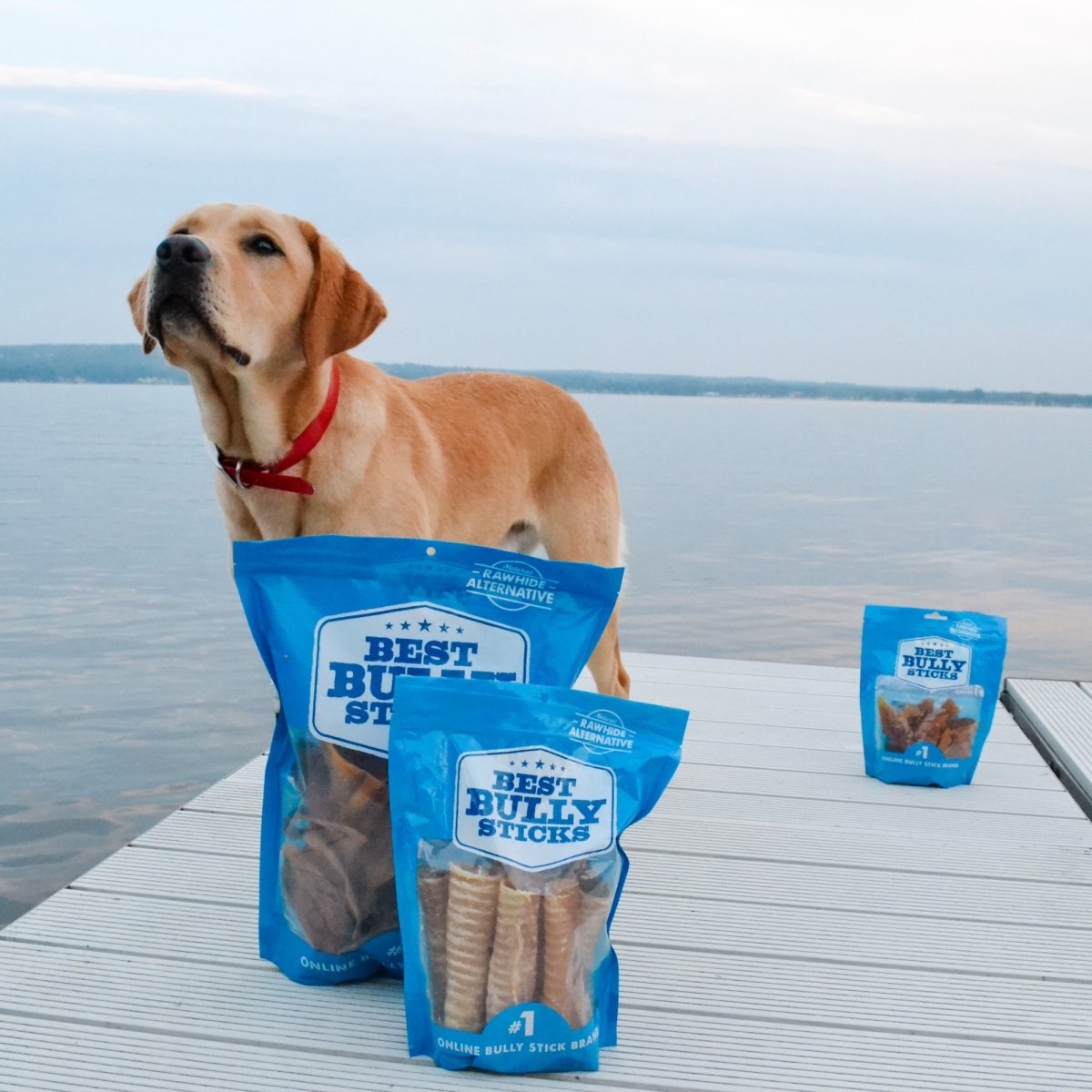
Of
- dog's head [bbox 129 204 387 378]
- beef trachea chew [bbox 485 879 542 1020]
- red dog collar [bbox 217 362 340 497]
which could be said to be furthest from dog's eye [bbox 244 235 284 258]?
beef trachea chew [bbox 485 879 542 1020]

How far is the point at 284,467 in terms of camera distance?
2.18 metres

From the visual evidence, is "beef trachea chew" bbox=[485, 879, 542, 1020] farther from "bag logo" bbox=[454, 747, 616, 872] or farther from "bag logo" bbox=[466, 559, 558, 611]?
"bag logo" bbox=[466, 559, 558, 611]

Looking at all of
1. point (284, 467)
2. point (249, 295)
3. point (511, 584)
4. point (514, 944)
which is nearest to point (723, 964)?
point (514, 944)

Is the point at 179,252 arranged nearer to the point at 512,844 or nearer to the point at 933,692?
the point at 512,844

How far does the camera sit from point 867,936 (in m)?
2.05

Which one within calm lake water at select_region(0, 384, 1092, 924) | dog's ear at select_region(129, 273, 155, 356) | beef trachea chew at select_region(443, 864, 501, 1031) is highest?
dog's ear at select_region(129, 273, 155, 356)

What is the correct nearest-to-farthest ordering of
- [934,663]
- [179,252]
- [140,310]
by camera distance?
[179,252] → [140,310] → [934,663]

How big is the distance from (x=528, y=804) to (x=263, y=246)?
1191mm

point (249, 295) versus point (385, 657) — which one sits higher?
point (249, 295)

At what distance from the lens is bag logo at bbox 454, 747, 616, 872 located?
5.04ft

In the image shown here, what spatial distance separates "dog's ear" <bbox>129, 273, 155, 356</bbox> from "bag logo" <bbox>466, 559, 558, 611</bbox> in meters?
0.89

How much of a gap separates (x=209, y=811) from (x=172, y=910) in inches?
19.8

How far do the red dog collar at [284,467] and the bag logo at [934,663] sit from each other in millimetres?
1474

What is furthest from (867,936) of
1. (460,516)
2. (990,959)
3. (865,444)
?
(865,444)
